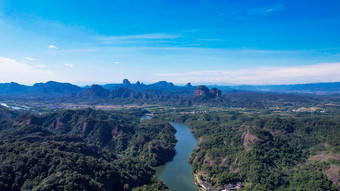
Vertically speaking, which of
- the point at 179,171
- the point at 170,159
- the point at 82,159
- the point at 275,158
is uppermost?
the point at 82,159

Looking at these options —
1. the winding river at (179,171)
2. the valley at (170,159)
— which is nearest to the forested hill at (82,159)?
the valley at (170,159)

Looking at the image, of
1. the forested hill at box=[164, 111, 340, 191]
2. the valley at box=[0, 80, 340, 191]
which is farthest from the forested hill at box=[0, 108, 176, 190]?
the forested hill at box=[164, 111, 340, 191]

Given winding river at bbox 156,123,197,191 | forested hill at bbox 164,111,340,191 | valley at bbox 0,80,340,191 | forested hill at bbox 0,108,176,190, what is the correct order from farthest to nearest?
1. winding river at bbox 156,123,197,191
2. forested hill at bbox 164,111,340,191
3. valley at bbox 0,80,340,191
4. forested hill at bbox 0,108,176,190

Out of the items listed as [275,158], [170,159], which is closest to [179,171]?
[170,159]

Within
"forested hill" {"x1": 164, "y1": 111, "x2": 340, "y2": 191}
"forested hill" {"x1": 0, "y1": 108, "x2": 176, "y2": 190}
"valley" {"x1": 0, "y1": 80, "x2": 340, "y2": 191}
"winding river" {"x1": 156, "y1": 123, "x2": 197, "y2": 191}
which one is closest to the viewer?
"forested hill" {"x1": 0, "y1": 108, "x2": 176, "y2": 190}

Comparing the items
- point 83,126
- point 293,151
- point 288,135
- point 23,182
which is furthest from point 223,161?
point 83,126

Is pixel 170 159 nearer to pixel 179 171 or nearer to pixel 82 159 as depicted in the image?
pixel 179 171

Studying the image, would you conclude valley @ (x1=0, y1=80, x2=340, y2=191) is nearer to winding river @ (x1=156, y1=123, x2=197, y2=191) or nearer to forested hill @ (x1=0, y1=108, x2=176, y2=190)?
forested hill @ (x1=0, y1=108, x2=176, y2=190)
